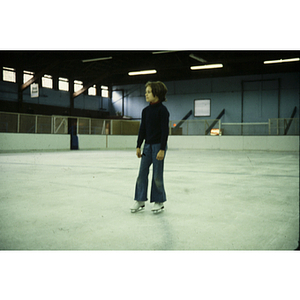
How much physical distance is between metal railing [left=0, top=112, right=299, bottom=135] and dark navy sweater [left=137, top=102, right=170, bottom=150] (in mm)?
13603

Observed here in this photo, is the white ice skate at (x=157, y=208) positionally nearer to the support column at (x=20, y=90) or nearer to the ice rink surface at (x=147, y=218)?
the ice rink surface at (x=147, y=218)

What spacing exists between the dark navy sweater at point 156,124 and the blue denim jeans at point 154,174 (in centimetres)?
9

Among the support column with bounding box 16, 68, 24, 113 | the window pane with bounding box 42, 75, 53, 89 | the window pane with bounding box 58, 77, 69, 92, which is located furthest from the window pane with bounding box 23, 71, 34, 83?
the window pane with bounding box 58, 77, 69, 92

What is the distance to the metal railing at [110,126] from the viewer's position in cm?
1578

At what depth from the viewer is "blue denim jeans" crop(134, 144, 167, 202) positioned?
301 cm

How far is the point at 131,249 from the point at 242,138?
19248 mm

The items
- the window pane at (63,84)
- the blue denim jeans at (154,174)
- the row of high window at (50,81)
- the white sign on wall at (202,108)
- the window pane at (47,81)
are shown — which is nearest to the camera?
the blue denim jeans at (154,174)

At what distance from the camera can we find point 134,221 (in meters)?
2.83

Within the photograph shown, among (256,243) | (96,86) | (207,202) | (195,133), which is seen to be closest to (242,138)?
(195,133)

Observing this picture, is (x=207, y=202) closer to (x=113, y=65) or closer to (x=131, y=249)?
(x=131, y=249)

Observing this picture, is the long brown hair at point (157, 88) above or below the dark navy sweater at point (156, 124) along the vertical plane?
above

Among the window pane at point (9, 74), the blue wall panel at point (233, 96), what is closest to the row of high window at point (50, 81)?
the window pane at point (9, 74)

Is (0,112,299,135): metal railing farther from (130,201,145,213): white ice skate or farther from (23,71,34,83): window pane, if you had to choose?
(130,201,145,213): white ice skate
